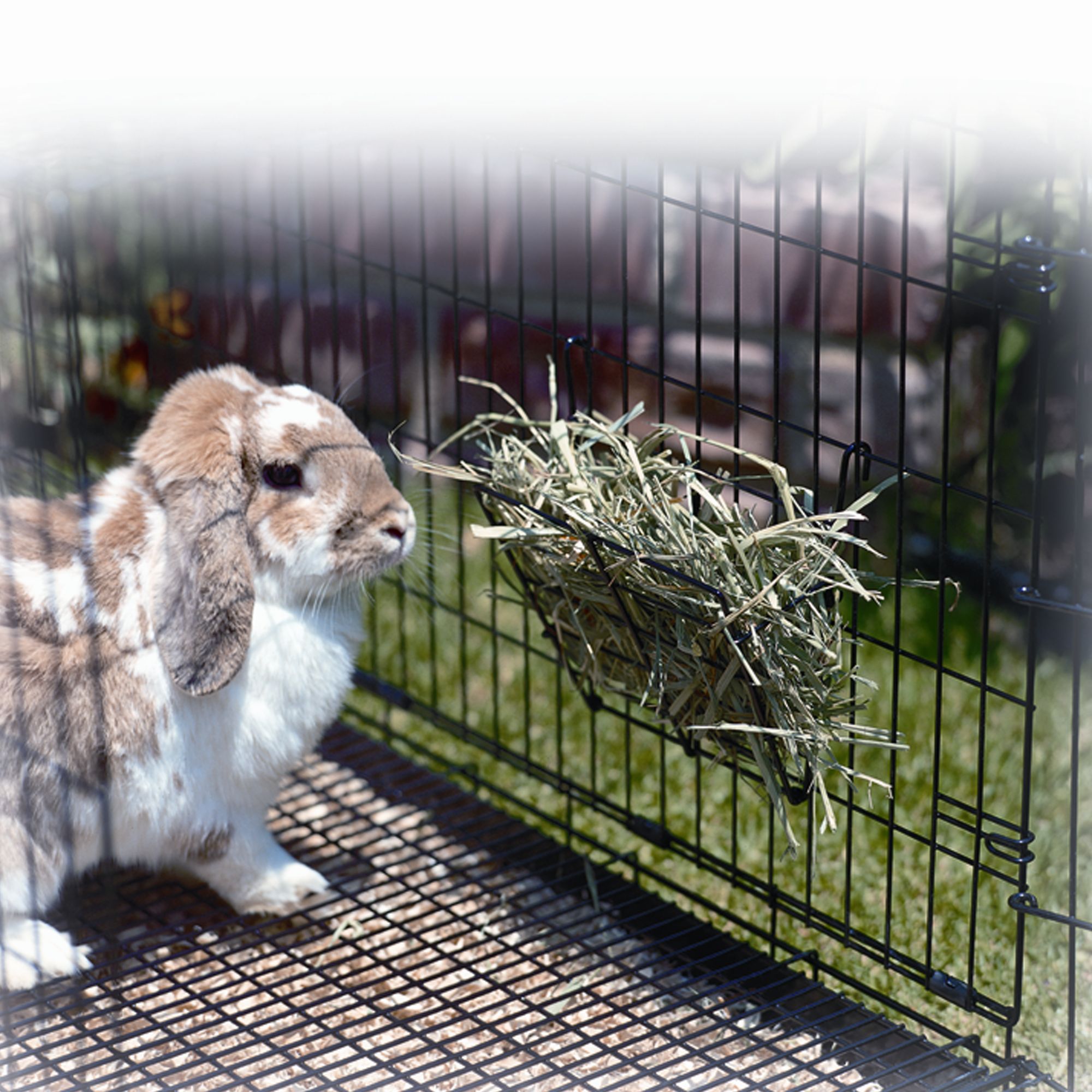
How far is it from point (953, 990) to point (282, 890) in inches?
51.1

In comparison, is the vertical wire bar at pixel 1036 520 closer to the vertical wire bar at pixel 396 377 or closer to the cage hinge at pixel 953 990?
the cage hinge at pixel 953 990

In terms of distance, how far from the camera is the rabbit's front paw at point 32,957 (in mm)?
2686

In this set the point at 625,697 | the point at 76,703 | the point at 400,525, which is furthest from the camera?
the point at 625,697

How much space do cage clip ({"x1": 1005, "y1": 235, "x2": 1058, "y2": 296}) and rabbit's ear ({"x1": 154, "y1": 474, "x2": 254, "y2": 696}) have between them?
1.36m

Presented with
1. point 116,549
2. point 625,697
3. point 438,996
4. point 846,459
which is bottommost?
point 438,996

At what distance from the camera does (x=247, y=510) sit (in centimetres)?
266

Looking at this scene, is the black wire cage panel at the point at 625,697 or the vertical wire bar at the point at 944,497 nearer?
the vertical wire bar at the point at 944,497

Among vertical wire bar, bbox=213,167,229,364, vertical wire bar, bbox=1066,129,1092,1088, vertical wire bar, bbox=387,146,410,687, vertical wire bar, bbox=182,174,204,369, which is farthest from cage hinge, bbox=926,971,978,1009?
vertical wire bar, bbox=213,167,229,364

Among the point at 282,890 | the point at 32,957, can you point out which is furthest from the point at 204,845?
the point at 32,957

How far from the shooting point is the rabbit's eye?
2678 mm

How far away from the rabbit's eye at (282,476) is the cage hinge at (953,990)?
4.64 feet

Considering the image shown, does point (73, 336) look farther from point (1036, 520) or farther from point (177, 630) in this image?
point (1036, 520)

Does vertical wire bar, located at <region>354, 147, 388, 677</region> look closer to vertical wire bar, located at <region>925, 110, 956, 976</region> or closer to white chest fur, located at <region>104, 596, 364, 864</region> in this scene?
white chest fur, located at <region>104, 596, 364, 864</region>

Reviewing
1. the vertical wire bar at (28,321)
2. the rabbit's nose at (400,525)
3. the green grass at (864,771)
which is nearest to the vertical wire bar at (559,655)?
the green grass at (864,771)
